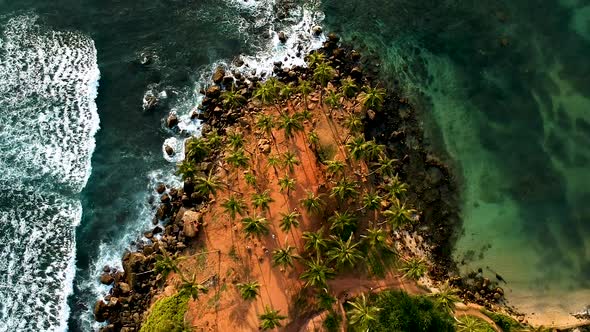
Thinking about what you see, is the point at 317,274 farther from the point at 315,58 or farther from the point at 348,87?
the point at 315,58

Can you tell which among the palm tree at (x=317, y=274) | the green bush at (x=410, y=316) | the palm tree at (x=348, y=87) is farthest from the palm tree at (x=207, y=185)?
the green bush at (x=410, y=316)

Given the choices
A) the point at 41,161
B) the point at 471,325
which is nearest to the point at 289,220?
the point at 471,325

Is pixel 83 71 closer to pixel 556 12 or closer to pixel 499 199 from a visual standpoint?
pixel 499 199

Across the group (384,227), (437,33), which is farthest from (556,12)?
(384,227)

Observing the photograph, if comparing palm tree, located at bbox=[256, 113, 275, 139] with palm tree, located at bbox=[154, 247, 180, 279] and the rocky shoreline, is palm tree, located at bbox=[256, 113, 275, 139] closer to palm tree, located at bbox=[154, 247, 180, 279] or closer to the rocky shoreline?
the rocky shoreline

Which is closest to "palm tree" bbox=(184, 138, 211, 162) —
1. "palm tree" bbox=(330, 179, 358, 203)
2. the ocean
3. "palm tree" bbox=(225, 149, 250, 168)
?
the ocean

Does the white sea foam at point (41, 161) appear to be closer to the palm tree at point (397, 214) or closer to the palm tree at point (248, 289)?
the palm tree at point (248, 289)

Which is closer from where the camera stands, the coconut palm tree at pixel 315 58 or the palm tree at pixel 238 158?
the palm tree at pixel 238 158
